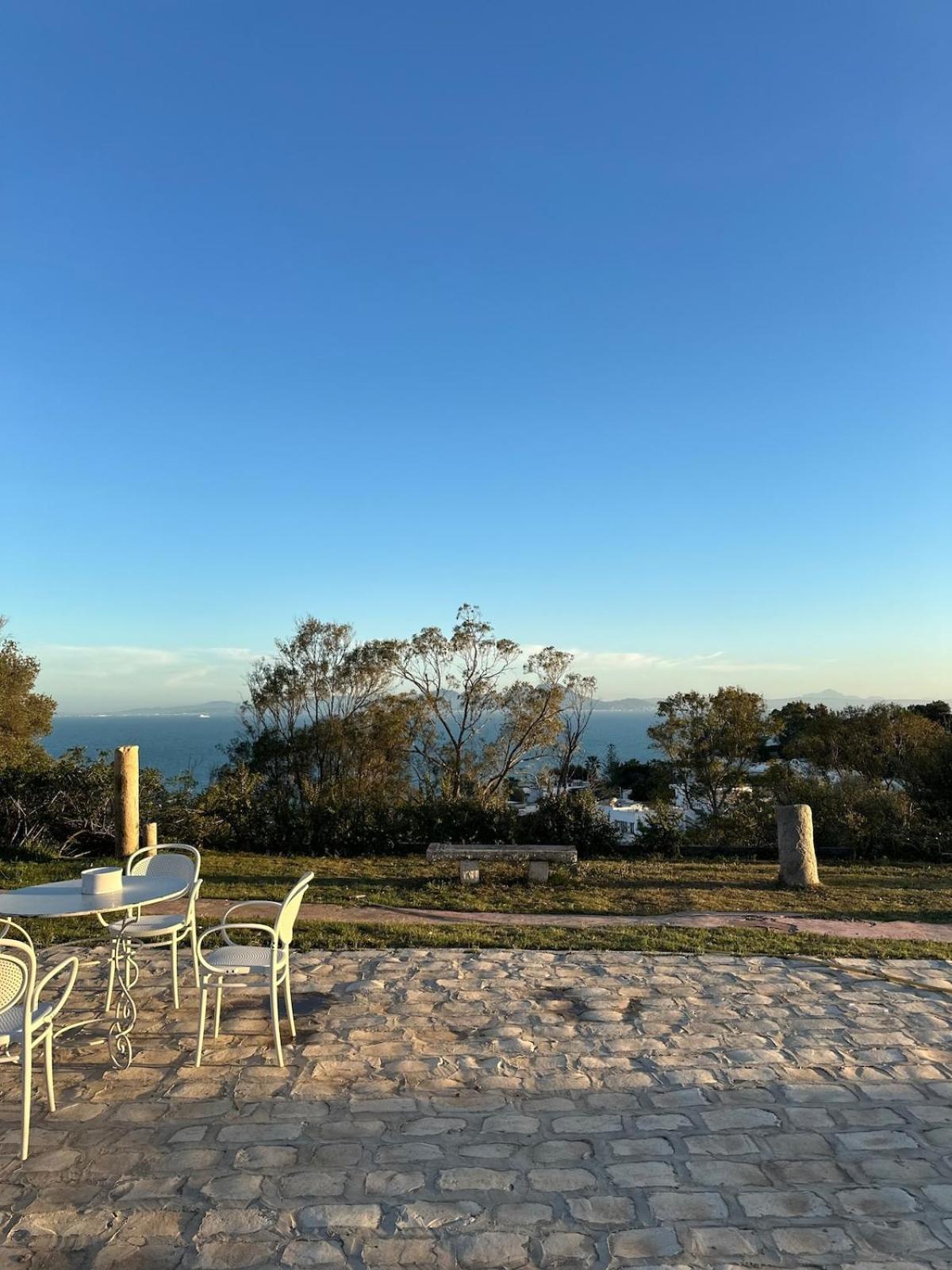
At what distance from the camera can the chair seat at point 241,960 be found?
13.0ft

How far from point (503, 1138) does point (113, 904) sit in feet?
7.48

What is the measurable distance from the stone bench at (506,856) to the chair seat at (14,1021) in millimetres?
6474

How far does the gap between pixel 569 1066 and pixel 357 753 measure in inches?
881

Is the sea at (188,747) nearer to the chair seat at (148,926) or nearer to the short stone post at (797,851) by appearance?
the chair seat at (148,926)

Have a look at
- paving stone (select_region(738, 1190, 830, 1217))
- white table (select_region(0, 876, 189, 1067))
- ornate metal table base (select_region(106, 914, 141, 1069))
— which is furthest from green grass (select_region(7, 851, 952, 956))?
paving stone (select_region(738, 1190, 830, 1217))

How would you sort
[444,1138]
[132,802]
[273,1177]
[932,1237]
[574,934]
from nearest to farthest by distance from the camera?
[932,1237], [273,1177], [444,1138], [574,934], [132,802]

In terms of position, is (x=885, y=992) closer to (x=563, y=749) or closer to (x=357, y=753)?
(x=563, y=749)

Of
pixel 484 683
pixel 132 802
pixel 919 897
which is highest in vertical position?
pixel 484 683

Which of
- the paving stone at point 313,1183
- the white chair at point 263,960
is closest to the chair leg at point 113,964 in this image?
the white chair at point 263,960

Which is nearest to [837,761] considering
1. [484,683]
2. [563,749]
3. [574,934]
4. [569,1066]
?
[563,749]

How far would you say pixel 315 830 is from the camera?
40.4ft

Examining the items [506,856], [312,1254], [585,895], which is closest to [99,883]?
[312,1254]

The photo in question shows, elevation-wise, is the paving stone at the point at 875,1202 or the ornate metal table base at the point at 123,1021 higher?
the ornate metal table base at the point at 123,1021

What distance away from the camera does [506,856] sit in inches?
377
